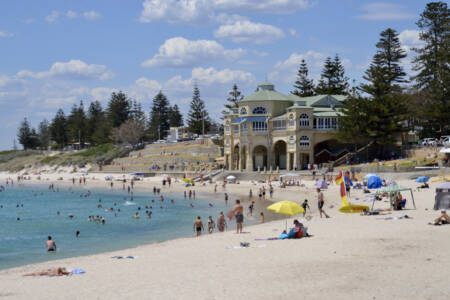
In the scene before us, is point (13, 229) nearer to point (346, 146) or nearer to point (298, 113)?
point (298, 113)

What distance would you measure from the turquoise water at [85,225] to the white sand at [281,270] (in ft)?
12.0

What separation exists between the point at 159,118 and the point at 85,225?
73306 millimetres

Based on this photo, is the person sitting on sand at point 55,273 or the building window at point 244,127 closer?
the person sitting on sand at point 55,273

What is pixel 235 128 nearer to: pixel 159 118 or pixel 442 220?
pixel 442 220

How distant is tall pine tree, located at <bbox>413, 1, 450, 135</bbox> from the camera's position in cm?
4419

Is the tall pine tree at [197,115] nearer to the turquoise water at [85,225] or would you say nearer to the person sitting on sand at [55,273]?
the turquoise water at [85,225]

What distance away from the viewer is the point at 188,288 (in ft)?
34.9

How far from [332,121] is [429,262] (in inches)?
1642

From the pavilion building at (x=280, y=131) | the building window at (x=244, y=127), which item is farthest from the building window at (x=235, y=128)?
the building window at (x=244, y=127)

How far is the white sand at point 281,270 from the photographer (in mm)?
9992

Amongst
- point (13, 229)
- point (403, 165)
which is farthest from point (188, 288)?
point (403, 165)

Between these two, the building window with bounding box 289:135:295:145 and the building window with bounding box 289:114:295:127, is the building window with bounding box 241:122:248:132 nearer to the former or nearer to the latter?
the building window with bounding box 289:114:295:127

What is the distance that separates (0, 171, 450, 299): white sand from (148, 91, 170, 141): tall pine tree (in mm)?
83201

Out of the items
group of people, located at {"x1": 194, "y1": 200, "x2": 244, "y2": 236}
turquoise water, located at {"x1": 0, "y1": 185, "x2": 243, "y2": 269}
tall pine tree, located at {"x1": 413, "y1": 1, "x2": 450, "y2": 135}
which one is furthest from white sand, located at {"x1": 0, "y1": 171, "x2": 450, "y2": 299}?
tall pine tree, located at {"x1": 413, "y1": 1, "x2": 450, "y2": 135}
